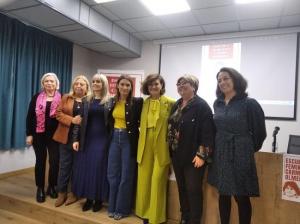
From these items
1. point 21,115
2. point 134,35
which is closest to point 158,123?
point 21,115

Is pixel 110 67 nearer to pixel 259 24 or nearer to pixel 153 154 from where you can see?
pixel 259 24

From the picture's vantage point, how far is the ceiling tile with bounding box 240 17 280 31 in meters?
3.46

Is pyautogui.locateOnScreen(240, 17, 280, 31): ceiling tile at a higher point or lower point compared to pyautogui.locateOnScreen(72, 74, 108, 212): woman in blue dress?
higher

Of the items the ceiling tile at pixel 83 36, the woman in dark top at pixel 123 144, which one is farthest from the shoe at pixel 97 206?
the ceiling tile at pixel 83 36

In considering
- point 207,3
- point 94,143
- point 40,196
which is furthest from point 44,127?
point 207,3

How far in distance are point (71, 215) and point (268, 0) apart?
3112 millimetres

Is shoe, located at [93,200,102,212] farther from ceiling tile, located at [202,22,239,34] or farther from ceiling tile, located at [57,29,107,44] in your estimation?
ceiling tile, located at [202,22,239,34]

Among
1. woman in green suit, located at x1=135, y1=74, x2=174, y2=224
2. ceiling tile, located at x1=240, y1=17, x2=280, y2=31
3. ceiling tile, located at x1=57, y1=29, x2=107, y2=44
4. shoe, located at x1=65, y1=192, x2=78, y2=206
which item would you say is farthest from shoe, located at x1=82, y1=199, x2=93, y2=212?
ceiling tile, located at x1=240, y1=17, x2=280, y2=31

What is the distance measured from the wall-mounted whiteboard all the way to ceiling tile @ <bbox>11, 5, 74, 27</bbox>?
6.46ft

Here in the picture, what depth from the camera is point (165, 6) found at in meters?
3.29

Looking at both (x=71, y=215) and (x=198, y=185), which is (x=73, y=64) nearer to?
(x=71, y=215)

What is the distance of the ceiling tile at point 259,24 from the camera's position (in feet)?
11.4

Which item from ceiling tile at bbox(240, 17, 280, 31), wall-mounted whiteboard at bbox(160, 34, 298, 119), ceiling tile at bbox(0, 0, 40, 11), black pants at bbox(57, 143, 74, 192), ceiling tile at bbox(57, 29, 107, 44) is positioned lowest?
black pants at bbox(57, 143, 74, 192)

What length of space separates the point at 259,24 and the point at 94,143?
113 inches
